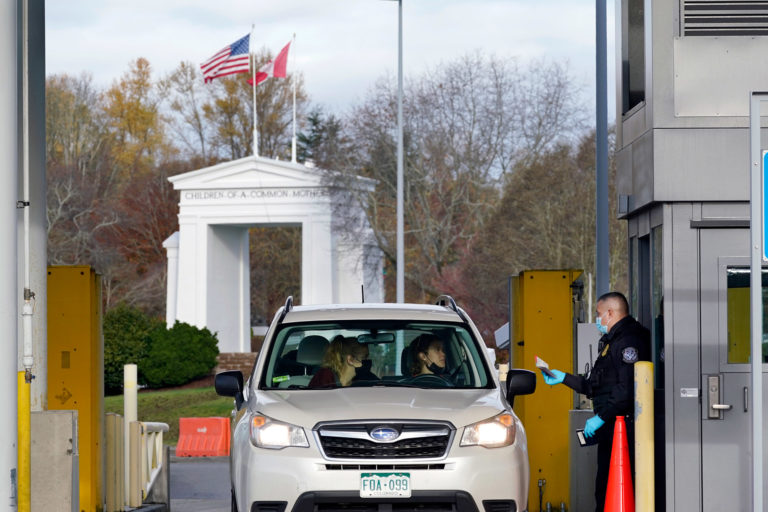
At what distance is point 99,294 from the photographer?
1134cm

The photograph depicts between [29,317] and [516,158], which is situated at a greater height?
[516,158]

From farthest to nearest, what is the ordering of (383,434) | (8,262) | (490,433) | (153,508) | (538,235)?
(538,235) < (153,508) < (490,433) < (383,434) < (8,262)

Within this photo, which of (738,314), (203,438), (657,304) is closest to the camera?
(738,314)

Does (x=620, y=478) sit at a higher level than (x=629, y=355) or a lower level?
lower

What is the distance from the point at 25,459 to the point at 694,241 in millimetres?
4522

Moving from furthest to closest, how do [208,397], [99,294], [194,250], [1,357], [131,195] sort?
[131,195] → [194,250] → [208,397] → [99,294] → [1,357]

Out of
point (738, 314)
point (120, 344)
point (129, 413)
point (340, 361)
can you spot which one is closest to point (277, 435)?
point (340, 361)

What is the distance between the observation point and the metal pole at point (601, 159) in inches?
594

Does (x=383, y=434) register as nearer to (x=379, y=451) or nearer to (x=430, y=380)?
(x=379, y=451)

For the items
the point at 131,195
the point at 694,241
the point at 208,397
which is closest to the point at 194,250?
the point at 208,397

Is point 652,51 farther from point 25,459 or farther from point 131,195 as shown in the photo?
point 131,195

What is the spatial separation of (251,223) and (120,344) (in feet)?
31.6

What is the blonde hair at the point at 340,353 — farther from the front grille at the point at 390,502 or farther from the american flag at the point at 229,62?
the american flag at the point at 229,62

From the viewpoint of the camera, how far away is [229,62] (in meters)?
44.3
